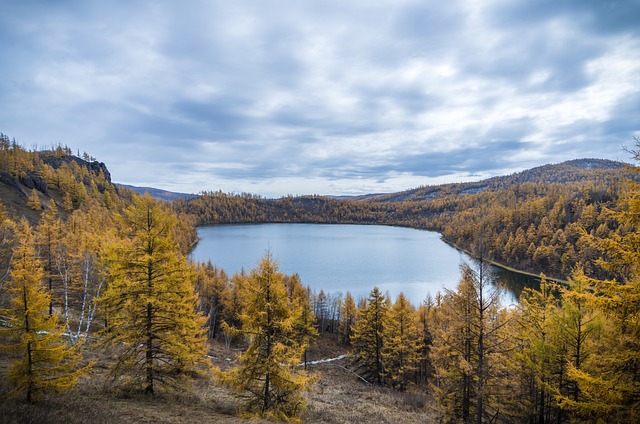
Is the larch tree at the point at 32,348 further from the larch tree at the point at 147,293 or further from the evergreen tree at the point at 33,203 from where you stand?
the evergreen tree at the point at 33,203

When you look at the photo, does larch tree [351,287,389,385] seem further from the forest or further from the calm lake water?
the calm lake water

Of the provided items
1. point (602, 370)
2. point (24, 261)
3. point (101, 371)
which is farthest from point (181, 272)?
point (602, 370)

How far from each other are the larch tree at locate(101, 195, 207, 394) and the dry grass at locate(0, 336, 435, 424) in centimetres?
112

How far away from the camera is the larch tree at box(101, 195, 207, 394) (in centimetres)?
1276

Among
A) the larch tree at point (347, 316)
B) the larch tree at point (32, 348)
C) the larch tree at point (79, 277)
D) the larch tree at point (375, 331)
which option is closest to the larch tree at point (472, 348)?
the larch tree at point (375, 331)

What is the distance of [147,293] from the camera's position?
42.5 feet

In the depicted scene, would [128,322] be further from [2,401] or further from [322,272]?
[322,272]

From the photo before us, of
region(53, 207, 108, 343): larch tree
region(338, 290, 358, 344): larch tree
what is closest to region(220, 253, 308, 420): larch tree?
region(53, 207, 108, 343): larch tree

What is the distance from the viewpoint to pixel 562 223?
11619 centimetres

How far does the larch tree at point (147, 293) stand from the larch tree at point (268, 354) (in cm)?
268

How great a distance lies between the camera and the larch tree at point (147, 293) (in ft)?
41.9

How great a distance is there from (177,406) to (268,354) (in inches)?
167

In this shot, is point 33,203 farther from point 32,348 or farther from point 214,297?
point 32,348

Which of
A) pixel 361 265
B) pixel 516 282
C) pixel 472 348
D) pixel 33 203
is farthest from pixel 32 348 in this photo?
pixel 33 203
